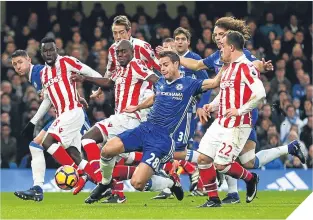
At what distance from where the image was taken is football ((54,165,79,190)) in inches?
547

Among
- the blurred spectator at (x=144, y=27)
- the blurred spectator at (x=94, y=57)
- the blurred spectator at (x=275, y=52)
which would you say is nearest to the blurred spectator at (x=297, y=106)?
the blurred spectator at (x=275, y=52)

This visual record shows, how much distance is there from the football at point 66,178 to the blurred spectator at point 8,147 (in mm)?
5389

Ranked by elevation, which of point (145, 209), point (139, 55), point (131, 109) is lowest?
point (145, 209)

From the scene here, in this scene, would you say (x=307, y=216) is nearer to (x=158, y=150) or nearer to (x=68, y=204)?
(x=158, y=150)

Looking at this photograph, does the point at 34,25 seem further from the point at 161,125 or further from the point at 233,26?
the point at 161,125

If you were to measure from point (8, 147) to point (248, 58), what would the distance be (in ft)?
23.1

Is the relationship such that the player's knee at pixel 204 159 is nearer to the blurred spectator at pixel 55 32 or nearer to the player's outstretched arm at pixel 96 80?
the player's outstretched arm at pixel 96 80

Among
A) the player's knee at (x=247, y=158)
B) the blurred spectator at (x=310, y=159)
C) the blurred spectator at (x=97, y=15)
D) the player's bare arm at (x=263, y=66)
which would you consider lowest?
the blurred spectator at (x=310, y=159)

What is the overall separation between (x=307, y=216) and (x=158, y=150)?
282cm

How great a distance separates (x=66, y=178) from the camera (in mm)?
13914

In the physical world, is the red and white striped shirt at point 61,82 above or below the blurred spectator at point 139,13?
below

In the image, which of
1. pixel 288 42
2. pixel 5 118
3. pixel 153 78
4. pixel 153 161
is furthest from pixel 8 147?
pixel 153 161

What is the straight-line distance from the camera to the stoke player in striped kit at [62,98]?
1464 cm

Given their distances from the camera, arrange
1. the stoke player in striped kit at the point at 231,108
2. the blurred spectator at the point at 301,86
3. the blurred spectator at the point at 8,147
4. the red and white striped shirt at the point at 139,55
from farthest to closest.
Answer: the blurred spectator at the point at 301,86, the blurred spectator at the point at 8,147, the red and white striped shirt at the point at 139,55, the stoke player in striped kit at the point at 231,108
